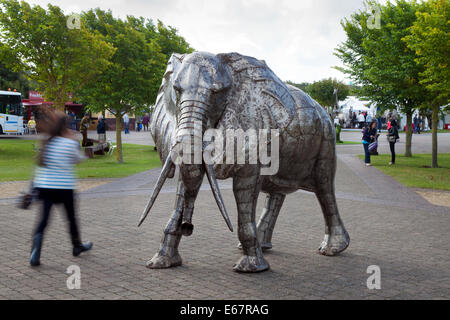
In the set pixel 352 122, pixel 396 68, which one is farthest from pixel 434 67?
pixel 352 122

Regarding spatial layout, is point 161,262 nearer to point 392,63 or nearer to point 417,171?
point 417,171

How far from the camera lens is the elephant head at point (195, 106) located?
486cm

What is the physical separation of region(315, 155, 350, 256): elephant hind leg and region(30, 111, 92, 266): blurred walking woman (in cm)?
287

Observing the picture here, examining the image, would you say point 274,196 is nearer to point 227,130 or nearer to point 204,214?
point 227,130

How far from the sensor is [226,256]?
6.18 meters

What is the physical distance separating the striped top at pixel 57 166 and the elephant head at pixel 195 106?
138 cm

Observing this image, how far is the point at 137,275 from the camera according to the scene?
5.28 m

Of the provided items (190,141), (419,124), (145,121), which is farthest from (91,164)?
(419,124)

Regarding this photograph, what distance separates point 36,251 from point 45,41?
16361 mm

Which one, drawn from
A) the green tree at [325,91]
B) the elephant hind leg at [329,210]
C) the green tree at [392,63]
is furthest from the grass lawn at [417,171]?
the green tree at [325,91]

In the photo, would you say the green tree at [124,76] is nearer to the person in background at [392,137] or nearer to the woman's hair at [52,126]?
the person in background at [392,137]
